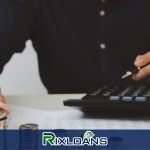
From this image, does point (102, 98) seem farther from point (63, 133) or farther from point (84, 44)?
point (84, 44)

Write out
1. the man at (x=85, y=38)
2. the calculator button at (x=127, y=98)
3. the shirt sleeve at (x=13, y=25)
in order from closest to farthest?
the calculator button at (x=127, y=98) → the shirt sleeve at (x=13, y=25) → the man at (x=85, y=38)

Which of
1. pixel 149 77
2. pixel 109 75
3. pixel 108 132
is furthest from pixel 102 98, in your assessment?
pixel 109 75

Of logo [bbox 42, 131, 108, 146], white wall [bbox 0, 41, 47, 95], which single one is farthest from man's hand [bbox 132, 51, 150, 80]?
white wall [bbox 0, 41, 47, 95]

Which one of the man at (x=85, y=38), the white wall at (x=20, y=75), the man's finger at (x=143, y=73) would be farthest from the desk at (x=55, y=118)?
the white wall at (x=20, y=75)

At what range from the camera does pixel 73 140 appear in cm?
49

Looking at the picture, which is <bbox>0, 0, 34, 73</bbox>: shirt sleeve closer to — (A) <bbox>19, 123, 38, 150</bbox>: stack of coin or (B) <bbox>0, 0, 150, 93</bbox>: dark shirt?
(B) <bbox>0, 0, 150, 93</bbox>: dark shirt

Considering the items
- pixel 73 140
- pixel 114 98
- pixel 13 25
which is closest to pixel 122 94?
pixel 114 98

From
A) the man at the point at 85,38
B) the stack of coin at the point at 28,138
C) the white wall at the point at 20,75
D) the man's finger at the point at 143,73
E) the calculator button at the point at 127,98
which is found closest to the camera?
the stack of coin at the point at 28,138

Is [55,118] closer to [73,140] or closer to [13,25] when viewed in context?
[73,140]

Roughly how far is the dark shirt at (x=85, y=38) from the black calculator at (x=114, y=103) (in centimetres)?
42

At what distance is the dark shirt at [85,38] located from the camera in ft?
3.34

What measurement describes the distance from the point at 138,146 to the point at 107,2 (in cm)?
58

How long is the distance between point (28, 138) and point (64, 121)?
0.11 meters

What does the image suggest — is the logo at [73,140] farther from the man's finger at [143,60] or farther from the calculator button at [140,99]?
the man's finger at [143,60]
